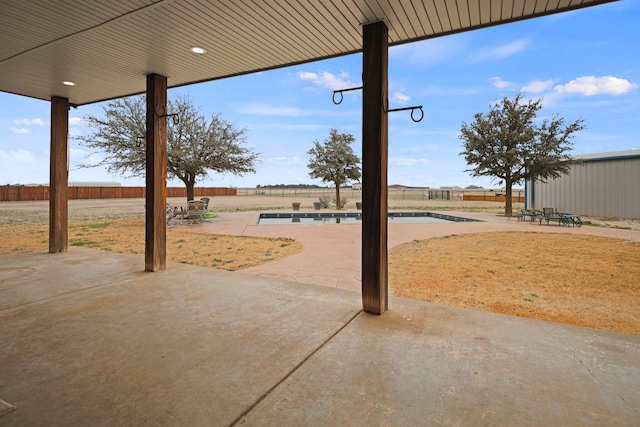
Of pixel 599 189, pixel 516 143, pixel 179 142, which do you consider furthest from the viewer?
pixel 516 143

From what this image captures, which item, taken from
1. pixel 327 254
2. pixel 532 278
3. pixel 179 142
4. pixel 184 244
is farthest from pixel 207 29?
A: pixel 179 142

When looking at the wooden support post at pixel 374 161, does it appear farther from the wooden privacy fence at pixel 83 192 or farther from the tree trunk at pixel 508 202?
the wooden privacy fence at pixel 83 192

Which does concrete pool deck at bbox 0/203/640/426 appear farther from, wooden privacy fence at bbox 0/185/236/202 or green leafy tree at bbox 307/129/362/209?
wooden privacy fence at bbox 0/185/236/202

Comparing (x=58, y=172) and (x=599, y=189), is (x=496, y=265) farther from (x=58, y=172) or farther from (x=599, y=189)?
(x=599, y=189)

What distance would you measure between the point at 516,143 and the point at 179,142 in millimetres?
15764

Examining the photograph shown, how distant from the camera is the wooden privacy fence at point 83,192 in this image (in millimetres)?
27359

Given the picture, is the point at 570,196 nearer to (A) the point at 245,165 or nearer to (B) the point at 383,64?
(A) the point at 245,165

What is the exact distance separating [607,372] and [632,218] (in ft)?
58.5

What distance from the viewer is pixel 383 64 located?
2.85 meters

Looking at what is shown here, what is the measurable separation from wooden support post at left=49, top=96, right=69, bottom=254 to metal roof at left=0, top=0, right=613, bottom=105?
1196 mm

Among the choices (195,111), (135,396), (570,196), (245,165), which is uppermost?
(195,111)

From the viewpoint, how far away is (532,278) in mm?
5121

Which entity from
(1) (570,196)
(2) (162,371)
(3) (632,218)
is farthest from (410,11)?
(1) (570,196)

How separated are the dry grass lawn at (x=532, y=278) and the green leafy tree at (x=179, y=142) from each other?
31.0ft
